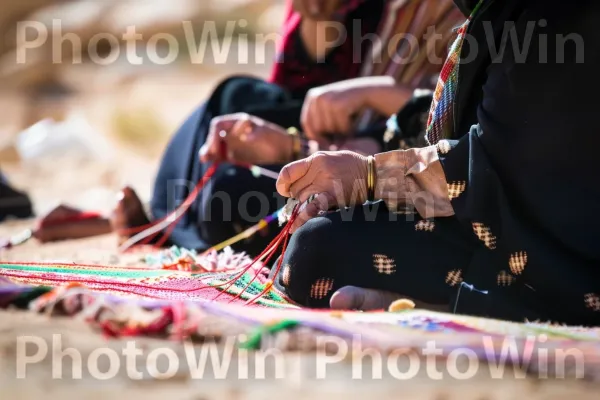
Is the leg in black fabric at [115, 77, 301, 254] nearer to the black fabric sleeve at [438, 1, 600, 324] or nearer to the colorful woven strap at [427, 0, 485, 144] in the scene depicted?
the colorful woven strap at [427, 0, 485, 144]

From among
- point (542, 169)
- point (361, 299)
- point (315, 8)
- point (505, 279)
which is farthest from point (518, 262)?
point (315, 8)

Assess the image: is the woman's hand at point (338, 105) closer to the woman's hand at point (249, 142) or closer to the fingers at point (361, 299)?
the woman's hand at point (249, 142)

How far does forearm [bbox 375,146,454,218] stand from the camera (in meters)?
1.61

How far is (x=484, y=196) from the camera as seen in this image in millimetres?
1553

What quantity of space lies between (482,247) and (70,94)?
20.5 ft

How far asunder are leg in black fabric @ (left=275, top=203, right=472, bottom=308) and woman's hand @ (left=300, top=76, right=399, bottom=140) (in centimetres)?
78

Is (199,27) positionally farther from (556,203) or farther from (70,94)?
(556,203)

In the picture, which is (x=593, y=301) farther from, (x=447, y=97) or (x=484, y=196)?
(x=447, y=97)

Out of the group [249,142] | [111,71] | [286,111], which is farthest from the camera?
[111,71]

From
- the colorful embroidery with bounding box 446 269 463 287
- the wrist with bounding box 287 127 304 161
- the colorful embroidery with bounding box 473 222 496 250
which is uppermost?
the wrist with bounding box 287 127 304 161

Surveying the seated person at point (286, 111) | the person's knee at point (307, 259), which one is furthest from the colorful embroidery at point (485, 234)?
the seated person at point (286, 111)

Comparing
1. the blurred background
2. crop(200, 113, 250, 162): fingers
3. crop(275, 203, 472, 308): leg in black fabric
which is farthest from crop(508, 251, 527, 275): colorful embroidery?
the blurred background

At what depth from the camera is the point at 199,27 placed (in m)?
8.18

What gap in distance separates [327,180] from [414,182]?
17cm
